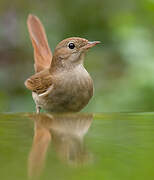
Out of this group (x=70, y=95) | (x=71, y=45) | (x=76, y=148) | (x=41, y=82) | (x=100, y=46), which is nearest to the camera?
(x=76, y=148)

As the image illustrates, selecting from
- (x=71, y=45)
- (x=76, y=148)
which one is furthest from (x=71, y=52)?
(x=76, y=148)

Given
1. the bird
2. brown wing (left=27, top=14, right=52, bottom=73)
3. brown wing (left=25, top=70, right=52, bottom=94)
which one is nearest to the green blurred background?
brown wing (left=27, top=14, right=52, bottom=73)

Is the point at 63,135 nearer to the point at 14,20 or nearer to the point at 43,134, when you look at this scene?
the point at 43,134

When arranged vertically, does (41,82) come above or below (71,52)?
below

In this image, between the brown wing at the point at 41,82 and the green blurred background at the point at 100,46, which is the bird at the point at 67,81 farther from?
the green blurred background at the point at 100,46

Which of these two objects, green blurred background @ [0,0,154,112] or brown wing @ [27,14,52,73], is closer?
brown wing @ [27,14,52,73]

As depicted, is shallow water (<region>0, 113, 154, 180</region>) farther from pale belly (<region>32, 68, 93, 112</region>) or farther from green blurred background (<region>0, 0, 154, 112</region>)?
green blurred background (<region>0, 0, 154, 112</region>)

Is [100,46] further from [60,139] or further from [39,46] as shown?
[60,139]

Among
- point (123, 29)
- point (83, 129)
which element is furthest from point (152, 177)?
point (123, 29)
